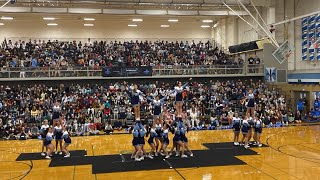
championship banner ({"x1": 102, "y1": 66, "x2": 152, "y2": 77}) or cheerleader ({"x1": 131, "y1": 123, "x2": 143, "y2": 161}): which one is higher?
championship banner ({"x1": 102, "y1": 66, "x2": 152, "y2": 77})

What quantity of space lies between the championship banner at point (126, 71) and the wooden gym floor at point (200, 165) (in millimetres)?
10670

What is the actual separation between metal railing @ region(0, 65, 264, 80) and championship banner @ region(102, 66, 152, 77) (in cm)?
51

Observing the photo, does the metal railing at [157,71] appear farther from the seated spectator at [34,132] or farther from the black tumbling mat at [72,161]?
the black tumbling mat at [72,161]

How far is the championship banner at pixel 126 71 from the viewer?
34000 millimetres

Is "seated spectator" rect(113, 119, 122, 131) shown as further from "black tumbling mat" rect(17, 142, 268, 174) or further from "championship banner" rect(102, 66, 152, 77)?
"black tumbling mat" rect(17, 142, 268, 174)

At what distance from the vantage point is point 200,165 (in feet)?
52.2

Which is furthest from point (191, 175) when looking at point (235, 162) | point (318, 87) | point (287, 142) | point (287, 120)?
point (318, 87)

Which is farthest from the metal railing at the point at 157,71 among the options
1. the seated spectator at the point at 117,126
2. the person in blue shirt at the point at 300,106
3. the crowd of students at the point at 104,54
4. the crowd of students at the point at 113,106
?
the seated spectator at the point at 117,126

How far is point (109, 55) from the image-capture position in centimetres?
3881

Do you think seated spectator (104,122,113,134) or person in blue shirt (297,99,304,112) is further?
person in blue shirt (297,99,304,112)

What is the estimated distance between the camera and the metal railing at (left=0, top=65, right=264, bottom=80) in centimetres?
3229

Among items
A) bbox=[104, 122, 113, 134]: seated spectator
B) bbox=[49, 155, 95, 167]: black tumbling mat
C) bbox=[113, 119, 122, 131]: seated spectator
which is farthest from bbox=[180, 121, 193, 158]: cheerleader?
bbox=[113, 119, 122, 131]: seated spectator

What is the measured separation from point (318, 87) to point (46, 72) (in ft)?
79.4

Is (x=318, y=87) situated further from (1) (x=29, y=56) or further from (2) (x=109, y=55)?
(1) (x=29, y=56)
